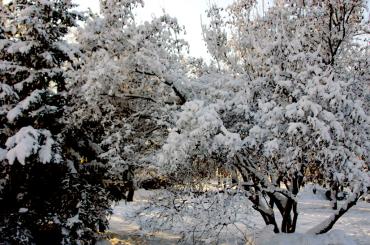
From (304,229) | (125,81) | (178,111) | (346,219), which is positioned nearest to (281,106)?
(178,111)

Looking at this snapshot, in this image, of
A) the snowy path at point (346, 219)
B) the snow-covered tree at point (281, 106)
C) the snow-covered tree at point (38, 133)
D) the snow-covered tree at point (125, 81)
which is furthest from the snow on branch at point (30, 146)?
the snowy path at point (346, 219)

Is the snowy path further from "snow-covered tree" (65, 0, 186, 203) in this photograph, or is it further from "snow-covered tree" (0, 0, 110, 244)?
"snow-covered tree" (0, 0, 110, 244)

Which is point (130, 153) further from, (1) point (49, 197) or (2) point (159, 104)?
(1) point (49, 197)

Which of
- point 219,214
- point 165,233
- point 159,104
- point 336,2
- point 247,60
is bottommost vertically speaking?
point 165,233

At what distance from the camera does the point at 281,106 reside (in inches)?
339

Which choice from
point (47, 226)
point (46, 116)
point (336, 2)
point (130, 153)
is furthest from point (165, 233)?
point (336, 2)

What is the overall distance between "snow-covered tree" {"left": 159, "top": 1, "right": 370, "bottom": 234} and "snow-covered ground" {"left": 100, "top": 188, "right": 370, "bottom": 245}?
0.59 m

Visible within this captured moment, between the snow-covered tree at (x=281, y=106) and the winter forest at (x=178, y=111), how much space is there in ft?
0.13

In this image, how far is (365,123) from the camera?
837 centimetres

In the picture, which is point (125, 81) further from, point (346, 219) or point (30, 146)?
point (346, 219)

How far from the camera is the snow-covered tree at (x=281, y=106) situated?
7.91 m

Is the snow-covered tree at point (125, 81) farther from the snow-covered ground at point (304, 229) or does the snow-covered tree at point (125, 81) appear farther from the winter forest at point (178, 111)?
the snow-covered ground at point (304, 229)

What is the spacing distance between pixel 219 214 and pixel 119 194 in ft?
14.1

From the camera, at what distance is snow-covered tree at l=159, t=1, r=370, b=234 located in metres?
7.91
